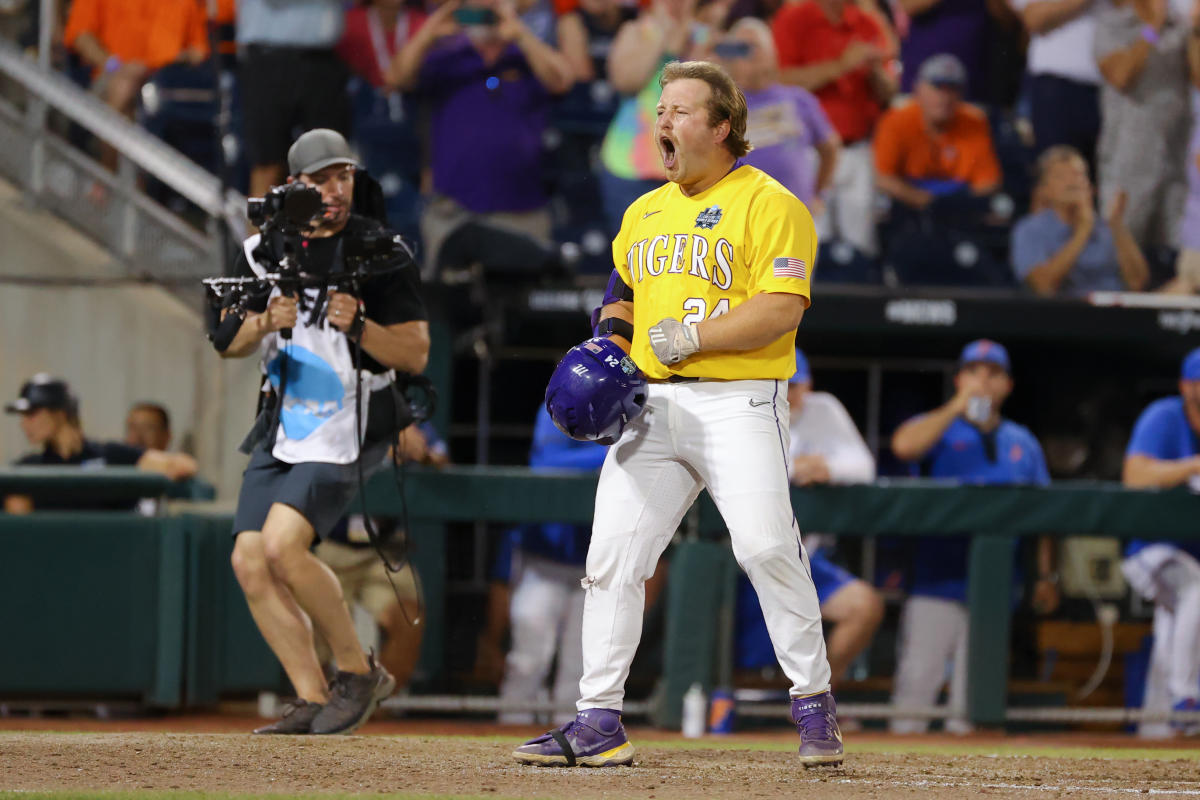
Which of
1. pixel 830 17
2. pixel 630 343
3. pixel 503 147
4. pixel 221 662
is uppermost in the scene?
pixel 830 17

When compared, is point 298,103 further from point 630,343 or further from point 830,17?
point 630,343

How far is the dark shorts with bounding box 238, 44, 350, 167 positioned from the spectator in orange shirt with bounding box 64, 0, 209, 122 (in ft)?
3.47

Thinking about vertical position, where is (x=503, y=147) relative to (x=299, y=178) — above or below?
above

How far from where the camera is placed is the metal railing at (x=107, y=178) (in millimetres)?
8625

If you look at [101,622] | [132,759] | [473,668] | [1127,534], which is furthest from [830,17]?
[132,759]

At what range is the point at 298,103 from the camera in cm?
830

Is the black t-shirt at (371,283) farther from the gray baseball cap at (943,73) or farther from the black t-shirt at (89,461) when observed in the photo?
the gray baseball cap at (943,73)

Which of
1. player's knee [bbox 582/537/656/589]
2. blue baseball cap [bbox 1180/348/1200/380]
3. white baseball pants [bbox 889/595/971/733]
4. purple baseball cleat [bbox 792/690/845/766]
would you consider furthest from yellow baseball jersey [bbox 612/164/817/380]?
blue baseball cap [bbox 1180/348/1200/380]

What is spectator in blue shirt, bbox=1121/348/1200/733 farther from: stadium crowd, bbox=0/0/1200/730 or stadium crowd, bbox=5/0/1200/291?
stadium crowd, bbox=5/0/1200/291

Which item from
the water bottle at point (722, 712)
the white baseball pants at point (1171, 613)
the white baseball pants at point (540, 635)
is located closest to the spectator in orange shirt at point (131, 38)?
the white baseball pants at point (540, 635)

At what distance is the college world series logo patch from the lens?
13.0 ft

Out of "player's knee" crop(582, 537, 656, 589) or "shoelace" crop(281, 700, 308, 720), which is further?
"shoelace" crop(281, 700, 308, 720)

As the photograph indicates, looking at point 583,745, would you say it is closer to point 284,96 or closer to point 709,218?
point 709,218

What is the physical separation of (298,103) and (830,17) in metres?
3.23
